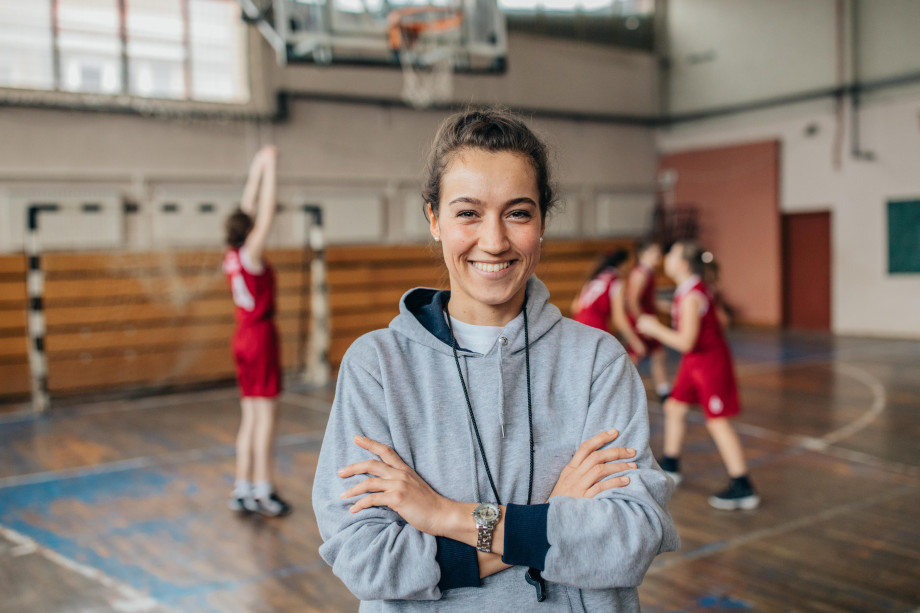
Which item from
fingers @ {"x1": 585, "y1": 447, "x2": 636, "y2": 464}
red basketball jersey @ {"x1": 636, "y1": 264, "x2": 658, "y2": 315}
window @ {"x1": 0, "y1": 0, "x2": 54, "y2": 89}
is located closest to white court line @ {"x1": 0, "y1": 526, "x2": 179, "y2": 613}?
fingers @ {"x1": 585, "y1": 447, "x2": 636, "y2": 464}

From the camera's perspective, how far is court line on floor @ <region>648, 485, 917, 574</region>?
3.76 metres

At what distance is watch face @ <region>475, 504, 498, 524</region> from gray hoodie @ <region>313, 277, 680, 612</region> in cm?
3

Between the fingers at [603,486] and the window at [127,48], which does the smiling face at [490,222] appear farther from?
the window at [127,48]

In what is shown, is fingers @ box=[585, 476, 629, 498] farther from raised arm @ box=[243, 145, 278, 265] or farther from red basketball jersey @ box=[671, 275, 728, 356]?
red basketball jersey @ box=[671, 275, 728, 356]

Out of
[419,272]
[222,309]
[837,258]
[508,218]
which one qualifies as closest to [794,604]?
[508,218]

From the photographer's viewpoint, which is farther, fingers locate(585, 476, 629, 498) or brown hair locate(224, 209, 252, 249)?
brown hair locate(224, 209, 252, 249)

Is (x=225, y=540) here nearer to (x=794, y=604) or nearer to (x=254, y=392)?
(x=254, y=392)

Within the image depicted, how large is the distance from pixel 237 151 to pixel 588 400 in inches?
399

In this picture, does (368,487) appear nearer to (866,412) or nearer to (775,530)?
(775,530)

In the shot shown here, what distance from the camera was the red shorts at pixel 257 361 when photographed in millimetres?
4492

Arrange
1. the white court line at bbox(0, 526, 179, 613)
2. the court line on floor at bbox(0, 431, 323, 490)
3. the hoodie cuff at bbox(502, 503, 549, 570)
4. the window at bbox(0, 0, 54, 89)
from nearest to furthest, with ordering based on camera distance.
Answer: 1. the hoodie cuff at bbox(502, 503, 549, 570)
2. the white court line at bbox(0, 526, 179, 613)
3. the court line on floor at bbox(0, 431, 323, 490)
4. the window at bbox(0, 0, 54, 89)

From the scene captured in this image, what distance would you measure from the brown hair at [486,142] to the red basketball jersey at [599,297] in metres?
5.34

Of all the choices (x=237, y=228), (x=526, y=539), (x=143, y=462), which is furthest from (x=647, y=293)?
(x=526, y=539)

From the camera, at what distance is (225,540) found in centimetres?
415
